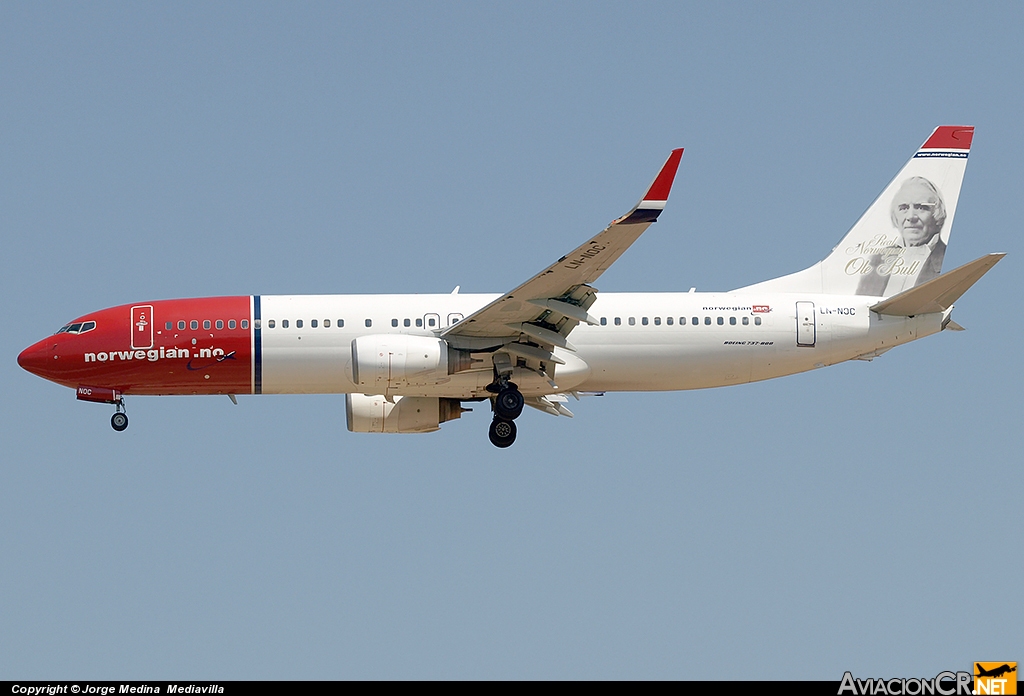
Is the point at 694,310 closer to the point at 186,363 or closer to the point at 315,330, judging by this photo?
Result: the point at 315,330

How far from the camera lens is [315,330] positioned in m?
37.4

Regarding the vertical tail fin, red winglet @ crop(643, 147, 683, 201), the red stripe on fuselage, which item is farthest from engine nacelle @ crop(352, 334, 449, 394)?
the vertical tail fin

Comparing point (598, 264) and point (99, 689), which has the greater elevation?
point (598, 264)

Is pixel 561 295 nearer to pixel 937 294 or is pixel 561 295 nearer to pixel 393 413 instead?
pixel 393 413

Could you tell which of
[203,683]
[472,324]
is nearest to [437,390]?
[472,324]

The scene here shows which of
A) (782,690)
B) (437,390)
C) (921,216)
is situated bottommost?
(782,690)

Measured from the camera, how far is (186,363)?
123 ft

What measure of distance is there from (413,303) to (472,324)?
2449 millimetres

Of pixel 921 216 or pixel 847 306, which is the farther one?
pixel 921 216

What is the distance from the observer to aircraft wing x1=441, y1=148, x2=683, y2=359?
32312 mm

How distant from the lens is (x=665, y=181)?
32.2 meters

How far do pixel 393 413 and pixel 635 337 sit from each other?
649cm

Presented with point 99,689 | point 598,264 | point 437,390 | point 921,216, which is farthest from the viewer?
point 921,216

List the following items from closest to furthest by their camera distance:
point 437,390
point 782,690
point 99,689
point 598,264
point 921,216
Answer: point 782,690, point 99,689, point 598,264, point 437,390, point 921,216
